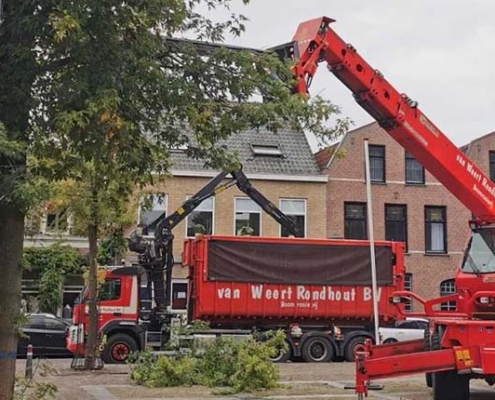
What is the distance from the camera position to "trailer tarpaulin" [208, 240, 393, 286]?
2145cm

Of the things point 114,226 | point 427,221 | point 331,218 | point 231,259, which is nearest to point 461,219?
point 427,221

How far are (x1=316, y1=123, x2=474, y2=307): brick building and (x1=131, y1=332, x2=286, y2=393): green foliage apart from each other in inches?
625

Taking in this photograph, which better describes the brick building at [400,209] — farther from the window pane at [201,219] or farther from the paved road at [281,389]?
the paved road at [281,389]

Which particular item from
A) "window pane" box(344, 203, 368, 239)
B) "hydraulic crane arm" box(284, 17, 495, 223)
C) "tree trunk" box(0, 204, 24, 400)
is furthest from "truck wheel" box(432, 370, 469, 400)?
"window pane" box(344, 203, 368, 239)

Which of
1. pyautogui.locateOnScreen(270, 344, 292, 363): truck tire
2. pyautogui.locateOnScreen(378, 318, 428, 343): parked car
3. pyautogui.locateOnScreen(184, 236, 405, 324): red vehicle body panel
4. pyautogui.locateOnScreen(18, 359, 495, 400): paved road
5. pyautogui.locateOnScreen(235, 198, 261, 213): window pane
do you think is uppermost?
pyautogui.locateOnScreen(235, 198, 261, 213): window pane

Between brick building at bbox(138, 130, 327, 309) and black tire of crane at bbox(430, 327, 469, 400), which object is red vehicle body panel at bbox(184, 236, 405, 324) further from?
black tire of crane at bbox(430, 327, 469, 400)

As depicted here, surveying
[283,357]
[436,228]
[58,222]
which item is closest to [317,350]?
[283,357]

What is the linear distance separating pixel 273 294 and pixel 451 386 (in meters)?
10.1

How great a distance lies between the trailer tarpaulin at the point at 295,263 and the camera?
21453 mm

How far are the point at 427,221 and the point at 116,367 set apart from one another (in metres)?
17.6

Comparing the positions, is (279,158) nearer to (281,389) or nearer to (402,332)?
(402,332)

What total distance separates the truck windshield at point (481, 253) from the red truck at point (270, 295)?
8.44 metres

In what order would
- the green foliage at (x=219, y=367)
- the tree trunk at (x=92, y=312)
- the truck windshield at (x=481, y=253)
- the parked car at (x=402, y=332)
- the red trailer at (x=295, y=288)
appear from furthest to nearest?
the parked car at (x=402, y=332), the red trailer at (x=295, y=288), the tree trunk at (x=92, y=312), the green foliage at (x=219, y=367), the truck windshield at (x=481, y=253)

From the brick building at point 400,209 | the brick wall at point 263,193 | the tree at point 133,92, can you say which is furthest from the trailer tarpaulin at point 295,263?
the tree at point 133,92
